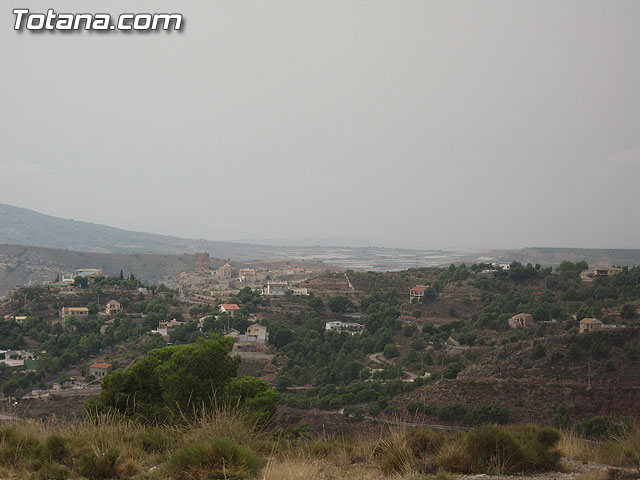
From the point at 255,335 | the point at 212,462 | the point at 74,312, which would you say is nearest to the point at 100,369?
the point at 255,335

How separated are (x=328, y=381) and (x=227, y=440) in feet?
66.4

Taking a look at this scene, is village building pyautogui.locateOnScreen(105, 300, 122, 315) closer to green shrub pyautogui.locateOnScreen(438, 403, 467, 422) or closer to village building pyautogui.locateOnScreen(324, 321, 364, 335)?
village building pyautogui.locateOnScreen(324, 321, 364, 335)

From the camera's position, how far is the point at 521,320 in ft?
89.2

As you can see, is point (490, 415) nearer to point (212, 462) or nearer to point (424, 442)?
point (424, 442)

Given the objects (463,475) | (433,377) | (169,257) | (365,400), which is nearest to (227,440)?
(463,475)

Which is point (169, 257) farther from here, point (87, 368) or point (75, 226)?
point (75, 226)

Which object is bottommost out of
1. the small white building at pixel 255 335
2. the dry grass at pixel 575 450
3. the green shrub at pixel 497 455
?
the small white building at pixel 255 335

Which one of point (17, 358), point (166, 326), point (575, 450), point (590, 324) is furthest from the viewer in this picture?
point (166, 326)

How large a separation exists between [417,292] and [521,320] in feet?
30.1

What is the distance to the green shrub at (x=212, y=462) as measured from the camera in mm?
3121

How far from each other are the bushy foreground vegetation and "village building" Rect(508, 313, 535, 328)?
23.9 meters

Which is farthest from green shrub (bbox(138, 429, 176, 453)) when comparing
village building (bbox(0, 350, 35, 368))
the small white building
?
the small white building

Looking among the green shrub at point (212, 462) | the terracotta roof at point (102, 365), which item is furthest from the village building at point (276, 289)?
the green shrub at point (212, 462)

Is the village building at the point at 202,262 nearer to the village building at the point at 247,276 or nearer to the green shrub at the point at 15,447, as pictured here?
the village building at the point at 247,276
